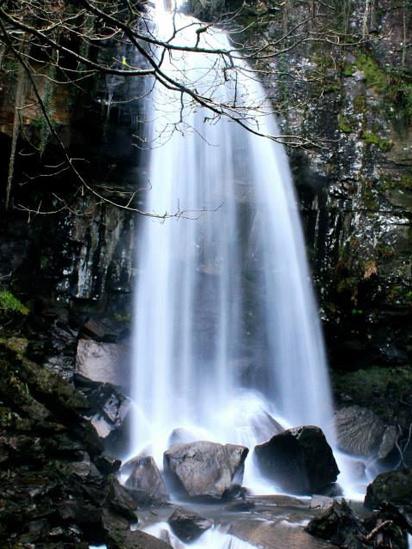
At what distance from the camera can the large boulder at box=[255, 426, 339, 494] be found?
7.80 metres

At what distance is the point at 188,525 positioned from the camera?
5875mm

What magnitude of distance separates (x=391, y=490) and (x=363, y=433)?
2.79 m

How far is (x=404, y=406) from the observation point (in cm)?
1098

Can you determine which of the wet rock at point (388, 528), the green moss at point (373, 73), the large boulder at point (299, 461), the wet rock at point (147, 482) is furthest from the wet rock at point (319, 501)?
the green moss at point (373, 73)

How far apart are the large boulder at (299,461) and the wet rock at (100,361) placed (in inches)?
130

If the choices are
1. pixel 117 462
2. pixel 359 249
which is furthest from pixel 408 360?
pixel 117 462

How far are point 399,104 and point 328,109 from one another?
1699 millimetres

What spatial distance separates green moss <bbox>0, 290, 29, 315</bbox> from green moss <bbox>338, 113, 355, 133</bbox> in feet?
27.3

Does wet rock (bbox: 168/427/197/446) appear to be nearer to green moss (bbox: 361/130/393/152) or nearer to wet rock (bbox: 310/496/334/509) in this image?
wet rock (bbox: 310/496/334/509)

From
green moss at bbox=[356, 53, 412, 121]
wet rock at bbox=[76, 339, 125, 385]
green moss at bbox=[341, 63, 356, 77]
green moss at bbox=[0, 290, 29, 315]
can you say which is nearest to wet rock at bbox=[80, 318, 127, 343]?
wet rock at bbox=[76, 339, 125, 385]

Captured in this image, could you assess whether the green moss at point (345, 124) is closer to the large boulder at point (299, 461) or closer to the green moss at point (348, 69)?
the green moss at point (348, 69)

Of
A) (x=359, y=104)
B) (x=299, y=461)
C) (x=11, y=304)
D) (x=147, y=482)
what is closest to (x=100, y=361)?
(x=11, y=304)

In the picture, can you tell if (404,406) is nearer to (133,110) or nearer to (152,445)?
(152,445)

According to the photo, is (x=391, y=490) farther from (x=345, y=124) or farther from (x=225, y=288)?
(x=345, y=124)
